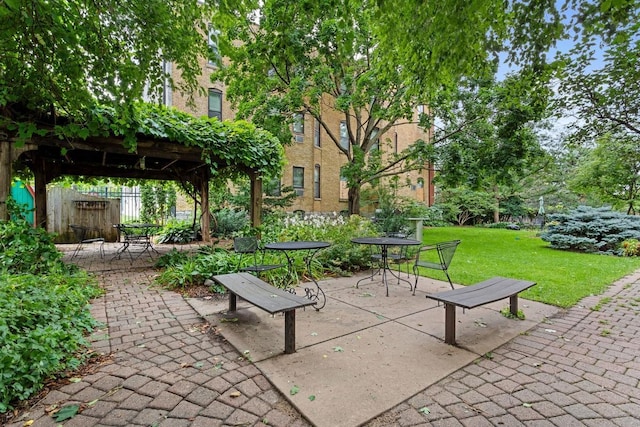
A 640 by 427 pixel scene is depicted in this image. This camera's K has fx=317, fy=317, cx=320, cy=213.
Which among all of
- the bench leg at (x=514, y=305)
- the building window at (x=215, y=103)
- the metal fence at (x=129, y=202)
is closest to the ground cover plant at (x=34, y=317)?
the bench leg at (x=514, y=305)

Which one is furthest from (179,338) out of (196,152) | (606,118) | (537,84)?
(606,118)

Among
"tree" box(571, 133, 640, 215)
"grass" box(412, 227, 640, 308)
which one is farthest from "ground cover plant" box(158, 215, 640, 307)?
"tree" box(571, 133, 640, 215)

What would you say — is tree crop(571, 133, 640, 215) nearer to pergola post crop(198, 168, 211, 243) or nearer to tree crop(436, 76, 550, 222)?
tree crop(436, 76, 550, 222)

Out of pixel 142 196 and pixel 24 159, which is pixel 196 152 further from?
pixel 142 196

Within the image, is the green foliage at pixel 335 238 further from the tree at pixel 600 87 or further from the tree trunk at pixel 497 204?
the tree trunk at pixel 497 204

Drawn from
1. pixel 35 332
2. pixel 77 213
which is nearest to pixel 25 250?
pixel 35 332

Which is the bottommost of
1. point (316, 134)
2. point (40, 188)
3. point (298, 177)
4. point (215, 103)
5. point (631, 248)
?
point (631, 248)

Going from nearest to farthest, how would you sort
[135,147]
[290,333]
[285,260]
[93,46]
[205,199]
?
[290,333] → [93,46] → [135,147] → [285,260] → [205,199]

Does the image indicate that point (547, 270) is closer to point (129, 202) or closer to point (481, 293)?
point (481, 293)

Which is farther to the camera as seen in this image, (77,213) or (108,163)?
(77,213)

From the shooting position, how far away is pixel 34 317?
293 centimetres

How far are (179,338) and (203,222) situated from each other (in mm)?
7823

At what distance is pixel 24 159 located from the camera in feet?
25.6

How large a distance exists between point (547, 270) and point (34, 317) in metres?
8.61
